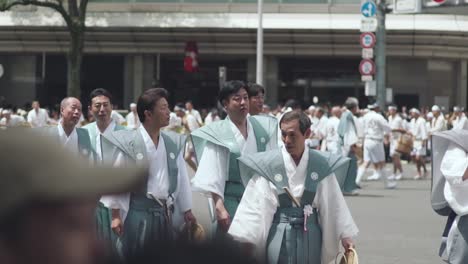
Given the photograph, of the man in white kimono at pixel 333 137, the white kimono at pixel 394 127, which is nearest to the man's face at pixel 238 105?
the man in white kimono at pixel 333 137

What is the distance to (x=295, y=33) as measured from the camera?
38344 mm

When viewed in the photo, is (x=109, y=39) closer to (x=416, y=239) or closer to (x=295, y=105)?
(x=295, y=105)

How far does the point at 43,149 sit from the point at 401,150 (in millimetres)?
21525

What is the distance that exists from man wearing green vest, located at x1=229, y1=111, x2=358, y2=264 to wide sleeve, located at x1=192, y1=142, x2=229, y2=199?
0.85 meters

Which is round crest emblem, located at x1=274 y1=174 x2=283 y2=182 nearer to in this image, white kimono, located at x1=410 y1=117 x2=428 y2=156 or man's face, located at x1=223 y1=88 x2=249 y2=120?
man's face, located at x1=223 y1=88 x2=249 y2=120

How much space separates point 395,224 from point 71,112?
6.15 m

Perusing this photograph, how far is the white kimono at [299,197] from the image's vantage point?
5.82 meters

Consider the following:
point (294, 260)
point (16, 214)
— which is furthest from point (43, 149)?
point (294, 260)

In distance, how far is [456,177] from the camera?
6953mm

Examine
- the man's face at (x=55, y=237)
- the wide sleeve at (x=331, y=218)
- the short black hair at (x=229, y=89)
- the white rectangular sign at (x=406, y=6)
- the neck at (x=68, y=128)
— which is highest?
the white rectangular sign at (x=406, y=6)

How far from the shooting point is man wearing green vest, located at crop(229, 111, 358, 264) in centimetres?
584

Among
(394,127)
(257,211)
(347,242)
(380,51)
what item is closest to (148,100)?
(257,211)

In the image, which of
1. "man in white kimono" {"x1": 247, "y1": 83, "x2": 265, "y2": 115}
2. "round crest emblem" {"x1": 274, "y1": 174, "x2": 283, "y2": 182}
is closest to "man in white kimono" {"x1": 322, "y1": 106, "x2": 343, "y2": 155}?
"man in white kimono" {"x1": 247, "y1": 83, "x2": 265, "y2": 115}

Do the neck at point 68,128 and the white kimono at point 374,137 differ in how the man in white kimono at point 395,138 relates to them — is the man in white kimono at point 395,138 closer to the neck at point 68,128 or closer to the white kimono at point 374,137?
the white kimono at point 374,137
